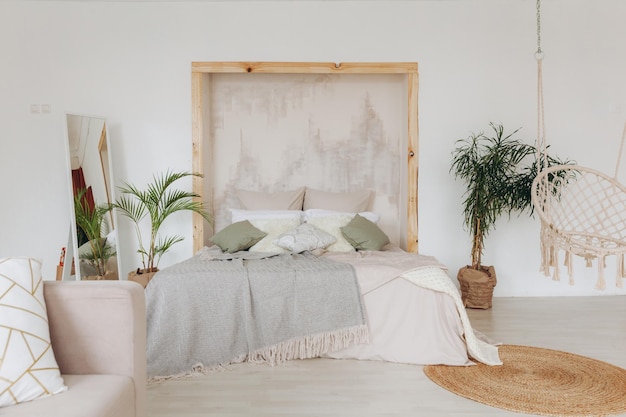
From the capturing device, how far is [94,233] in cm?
489

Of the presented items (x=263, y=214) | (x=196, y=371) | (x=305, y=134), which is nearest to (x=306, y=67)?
(x=305, y=134)

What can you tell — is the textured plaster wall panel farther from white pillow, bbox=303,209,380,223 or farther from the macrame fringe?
the macrame fringe

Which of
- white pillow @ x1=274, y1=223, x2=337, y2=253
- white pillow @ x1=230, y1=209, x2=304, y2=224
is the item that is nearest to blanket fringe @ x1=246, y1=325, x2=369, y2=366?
white pillow @ x1=274, y1=223, x2=337, y2=253

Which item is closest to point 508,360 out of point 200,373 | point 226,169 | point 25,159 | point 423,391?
point 423,391

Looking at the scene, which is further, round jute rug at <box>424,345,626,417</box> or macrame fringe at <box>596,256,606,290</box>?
macrame fringe at <box>596,256,606,290</box>

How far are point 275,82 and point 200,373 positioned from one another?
315 cm

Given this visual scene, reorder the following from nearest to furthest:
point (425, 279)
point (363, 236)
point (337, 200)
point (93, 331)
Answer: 1. point (93, 331)
2. point (425, 279)
3. point (363, 236)
4. point (337, 200)

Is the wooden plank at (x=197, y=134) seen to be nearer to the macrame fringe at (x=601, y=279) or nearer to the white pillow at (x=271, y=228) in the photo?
the white pillow at (x=271, y=228)

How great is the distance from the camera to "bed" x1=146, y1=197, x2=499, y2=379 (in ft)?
11.4

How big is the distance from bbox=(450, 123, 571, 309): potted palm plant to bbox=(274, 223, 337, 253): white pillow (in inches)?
51.7

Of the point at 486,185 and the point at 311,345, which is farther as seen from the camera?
the point at 486,185

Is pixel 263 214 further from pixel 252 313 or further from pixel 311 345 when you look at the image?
pixel 311 345

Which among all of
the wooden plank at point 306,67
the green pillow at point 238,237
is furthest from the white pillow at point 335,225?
the wooden plank at point 306,67

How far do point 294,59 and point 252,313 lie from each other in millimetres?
2639
